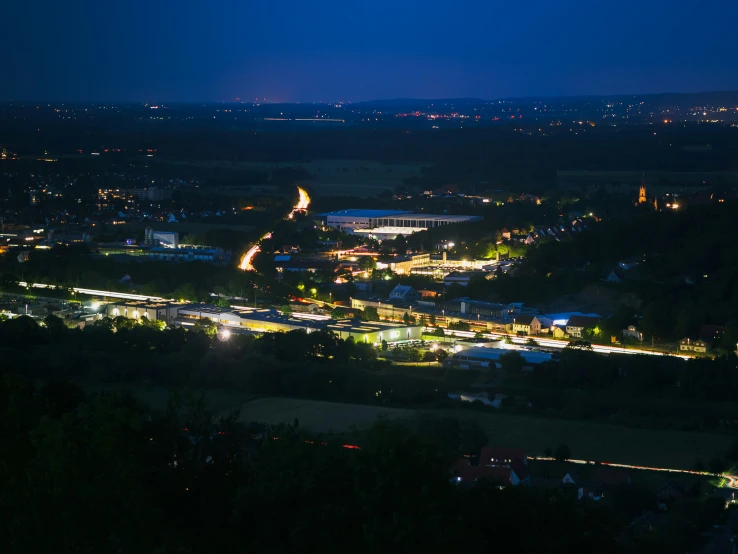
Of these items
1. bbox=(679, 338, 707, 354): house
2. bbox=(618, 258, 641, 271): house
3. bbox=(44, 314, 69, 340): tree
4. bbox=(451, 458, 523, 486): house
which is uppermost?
bbox=(451, 458, 523, 486): house

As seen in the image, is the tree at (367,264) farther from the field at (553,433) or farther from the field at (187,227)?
the field at (553,433)

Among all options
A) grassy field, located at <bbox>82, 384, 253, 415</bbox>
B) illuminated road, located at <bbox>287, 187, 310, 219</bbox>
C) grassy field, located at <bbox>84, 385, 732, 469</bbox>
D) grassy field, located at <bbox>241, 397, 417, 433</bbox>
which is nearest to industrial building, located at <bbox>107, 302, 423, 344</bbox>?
grassy field, located at <bbox>82, 384, 253, 415</bbox>

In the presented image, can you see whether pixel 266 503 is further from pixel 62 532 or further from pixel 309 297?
pixel 309 297

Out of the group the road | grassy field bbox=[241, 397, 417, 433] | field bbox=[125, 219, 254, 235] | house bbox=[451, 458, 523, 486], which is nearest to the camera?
house bbox=[451, 458, 523, 486]

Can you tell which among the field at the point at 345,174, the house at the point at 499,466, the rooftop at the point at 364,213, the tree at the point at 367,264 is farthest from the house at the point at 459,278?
the field at the point at 345,174

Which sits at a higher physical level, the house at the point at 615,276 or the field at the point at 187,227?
the house at the point at 615,276

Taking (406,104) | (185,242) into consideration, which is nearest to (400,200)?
(185,242)

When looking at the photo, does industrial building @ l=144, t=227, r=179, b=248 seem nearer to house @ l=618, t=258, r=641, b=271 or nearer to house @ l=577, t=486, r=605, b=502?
house @ l=618, t=258, r=641, b=271
